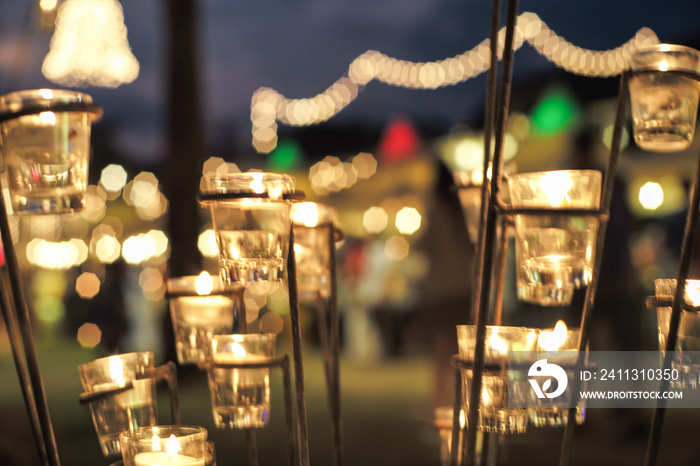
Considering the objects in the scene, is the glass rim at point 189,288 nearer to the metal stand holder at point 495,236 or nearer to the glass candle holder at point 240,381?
the glass candle holder at point 240,381

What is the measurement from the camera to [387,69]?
1019 cm

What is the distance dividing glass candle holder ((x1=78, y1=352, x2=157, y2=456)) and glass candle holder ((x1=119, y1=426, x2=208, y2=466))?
185 millimetres

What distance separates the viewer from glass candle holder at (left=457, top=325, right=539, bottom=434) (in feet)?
3.24

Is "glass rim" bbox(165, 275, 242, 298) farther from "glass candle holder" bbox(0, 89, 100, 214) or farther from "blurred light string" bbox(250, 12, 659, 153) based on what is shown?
"blurred light string" bbox(250, 12, 659, 153)

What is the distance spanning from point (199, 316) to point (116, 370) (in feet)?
0.60

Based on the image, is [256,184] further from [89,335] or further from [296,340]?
A: [89,335]

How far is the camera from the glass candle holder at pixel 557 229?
3.21 ft

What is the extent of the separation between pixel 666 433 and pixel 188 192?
351 cm

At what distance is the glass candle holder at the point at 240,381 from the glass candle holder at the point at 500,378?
0.33 meters

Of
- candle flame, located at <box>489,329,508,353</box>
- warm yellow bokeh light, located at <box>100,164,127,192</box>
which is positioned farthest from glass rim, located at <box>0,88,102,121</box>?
warm yellow bokeh light, located at <box>100,164,127,192</box>

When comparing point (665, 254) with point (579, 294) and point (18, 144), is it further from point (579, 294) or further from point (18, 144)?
point (18, 144)

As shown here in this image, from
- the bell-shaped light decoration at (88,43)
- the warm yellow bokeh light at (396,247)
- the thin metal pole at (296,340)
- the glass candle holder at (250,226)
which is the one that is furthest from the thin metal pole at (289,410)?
the warm yellow bokeh light at (396,247)

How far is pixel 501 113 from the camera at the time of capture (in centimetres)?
89

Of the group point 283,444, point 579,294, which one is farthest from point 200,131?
point 579,294
